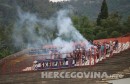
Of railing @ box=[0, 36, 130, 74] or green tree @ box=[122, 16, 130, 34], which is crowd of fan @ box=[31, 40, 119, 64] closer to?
railing @ box=[0, 36, 130, 74]

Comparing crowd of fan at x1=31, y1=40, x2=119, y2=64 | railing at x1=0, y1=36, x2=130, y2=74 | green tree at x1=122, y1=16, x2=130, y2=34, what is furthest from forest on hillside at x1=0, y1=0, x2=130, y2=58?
crowd of fan at x1=31, y1=40, x2=119, y2=64

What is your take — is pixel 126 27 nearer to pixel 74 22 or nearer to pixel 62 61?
pixel 74 22

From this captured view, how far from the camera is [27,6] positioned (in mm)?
47406

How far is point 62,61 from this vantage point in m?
16.4

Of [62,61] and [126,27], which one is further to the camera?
[126,27]

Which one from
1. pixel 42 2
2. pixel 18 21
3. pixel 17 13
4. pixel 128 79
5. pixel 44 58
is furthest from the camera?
pixel 42 2

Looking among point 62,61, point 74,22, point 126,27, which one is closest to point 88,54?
point 62,61

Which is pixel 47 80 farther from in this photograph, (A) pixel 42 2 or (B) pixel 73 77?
(A) pixel 42 2

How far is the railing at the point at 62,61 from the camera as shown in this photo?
52.7ft

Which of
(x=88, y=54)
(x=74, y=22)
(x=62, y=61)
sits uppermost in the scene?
(x=74, y=22)

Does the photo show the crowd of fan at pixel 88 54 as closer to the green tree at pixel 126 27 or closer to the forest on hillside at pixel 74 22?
the forest on hillside at pixel 74 22

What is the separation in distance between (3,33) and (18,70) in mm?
19072

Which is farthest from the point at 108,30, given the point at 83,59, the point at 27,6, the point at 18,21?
the point at 83,59

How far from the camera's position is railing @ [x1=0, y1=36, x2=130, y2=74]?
16.1 metres
